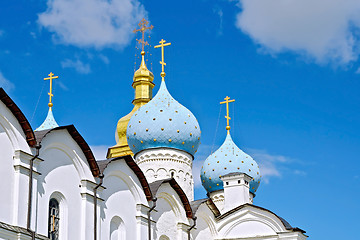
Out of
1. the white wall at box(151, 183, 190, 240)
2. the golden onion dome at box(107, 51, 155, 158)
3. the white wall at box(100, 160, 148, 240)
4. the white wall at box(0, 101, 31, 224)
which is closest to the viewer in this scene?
the white wall at box(0, 101, 31, 224)

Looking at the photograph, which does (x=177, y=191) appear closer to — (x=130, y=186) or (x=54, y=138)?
(x=130, y=186)

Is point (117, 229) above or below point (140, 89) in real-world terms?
below

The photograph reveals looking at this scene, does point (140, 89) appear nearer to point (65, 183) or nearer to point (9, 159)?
point (65, 183)

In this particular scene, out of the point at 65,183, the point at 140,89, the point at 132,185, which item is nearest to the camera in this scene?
the point at 65,183

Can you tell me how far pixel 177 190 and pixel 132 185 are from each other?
2059 millimetres

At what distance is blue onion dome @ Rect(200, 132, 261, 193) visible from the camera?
81.4 feet

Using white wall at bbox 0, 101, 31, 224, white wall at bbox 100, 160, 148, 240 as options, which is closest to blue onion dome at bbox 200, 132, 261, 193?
white wall at bbox 100, 160, 148, 240

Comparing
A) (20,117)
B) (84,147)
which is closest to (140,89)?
(84,147)

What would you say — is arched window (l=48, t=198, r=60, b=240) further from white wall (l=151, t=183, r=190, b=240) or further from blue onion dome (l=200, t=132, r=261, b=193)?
blue onion dome (l=200, t=132, r=261, b=193)

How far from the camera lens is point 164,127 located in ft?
72.8

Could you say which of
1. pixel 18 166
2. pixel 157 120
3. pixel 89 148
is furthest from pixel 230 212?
pixel 18 166

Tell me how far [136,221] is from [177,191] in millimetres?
2089

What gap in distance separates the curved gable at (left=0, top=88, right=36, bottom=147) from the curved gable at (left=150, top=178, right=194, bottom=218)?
4.64 metres

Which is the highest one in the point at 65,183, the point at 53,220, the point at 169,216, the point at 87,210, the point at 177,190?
the point at 177,190
